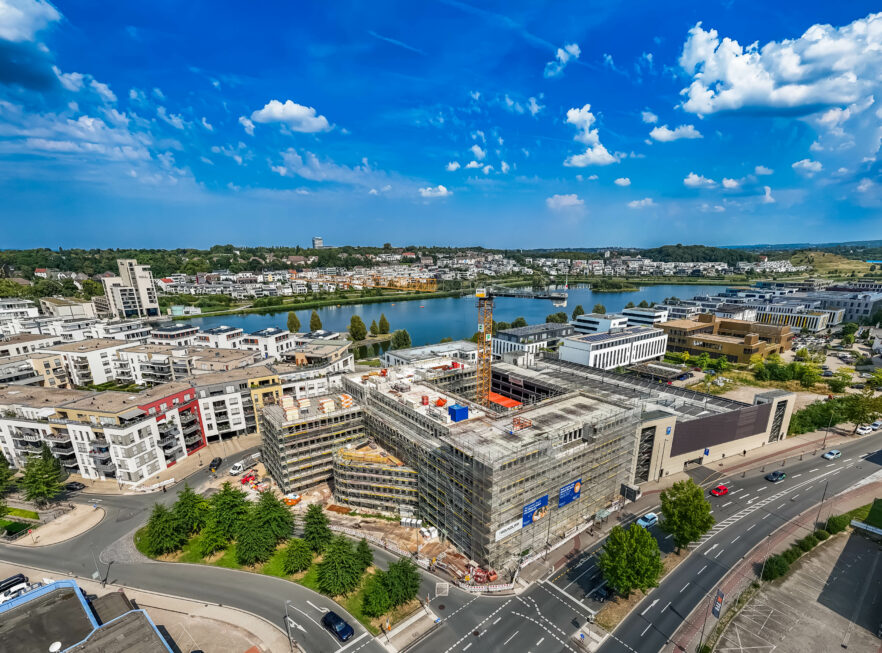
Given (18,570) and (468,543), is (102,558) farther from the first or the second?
(468,543)

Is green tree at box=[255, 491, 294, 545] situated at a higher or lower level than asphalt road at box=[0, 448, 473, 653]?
higher

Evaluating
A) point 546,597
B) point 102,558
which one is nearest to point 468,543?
point 546,597

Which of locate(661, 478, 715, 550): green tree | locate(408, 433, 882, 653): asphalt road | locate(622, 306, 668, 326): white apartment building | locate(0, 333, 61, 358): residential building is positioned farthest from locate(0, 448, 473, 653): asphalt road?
locate(622, 306, 668, 326): white apartment building

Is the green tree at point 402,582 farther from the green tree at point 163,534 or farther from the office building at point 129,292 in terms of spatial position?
the office building at point 129,292

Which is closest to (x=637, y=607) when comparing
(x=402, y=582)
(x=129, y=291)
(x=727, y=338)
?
(x=402, y=582)

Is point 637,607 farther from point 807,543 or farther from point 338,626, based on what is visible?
point 338,626

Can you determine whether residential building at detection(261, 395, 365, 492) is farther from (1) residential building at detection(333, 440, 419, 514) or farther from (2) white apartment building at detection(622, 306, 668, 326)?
(2) white apartment building at detection(622, 306, 668, 326)
